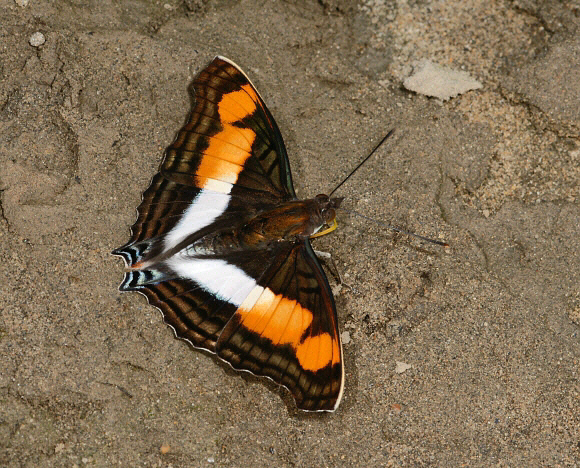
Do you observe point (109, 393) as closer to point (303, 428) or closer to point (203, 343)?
point (203, 343)

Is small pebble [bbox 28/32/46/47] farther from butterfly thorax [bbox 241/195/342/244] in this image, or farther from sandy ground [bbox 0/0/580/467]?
butterfly thorax [bbox 241/195/342/244]

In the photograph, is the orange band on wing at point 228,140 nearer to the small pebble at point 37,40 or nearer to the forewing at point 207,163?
the forewing at point 207,163

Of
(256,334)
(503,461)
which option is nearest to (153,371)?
(256,334)

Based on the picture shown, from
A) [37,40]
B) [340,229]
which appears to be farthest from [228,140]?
[37,40]

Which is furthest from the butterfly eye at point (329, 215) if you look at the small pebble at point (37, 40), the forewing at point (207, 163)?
the small pebble at point (37, 40)

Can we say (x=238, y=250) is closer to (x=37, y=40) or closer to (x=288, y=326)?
(x=288, y=326)

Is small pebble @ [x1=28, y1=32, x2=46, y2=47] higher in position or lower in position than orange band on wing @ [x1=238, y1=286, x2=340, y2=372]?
higher

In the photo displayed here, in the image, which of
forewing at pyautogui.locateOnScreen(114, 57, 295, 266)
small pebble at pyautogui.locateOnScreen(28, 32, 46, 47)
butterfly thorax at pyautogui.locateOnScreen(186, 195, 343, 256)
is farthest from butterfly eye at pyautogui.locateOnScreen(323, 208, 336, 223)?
small pebble at pyautogui.locateOnScreen(28, 32, 46, 47)
